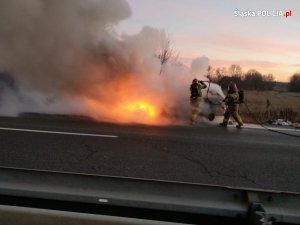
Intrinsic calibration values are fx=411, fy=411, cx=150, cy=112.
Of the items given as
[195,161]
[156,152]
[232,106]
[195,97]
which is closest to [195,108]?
[195,97]

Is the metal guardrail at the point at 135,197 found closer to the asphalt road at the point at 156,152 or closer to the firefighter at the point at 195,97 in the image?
the asphalt road at the point at 156,152

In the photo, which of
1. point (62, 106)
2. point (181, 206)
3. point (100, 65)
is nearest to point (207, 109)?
point (100, 65)

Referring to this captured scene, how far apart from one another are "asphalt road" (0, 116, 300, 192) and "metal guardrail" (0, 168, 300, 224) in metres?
3.05

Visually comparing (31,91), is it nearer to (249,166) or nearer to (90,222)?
(249,166)

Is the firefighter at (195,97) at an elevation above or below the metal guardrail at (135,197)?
above

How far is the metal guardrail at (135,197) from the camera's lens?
2.62 meters

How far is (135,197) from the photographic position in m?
2.73

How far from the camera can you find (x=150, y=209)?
271 centimetres

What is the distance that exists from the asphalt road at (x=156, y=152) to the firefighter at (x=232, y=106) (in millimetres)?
1512

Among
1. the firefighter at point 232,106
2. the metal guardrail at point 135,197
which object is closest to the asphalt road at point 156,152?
the firefighter at point 232,106

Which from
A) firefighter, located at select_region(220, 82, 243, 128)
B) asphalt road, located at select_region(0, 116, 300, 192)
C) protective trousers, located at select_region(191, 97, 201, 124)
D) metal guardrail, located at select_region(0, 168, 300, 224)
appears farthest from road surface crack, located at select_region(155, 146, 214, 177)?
firefighter, located at select_region(220, 82, 243, 128)

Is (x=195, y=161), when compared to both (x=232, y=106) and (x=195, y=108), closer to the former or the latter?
(x=195, y=108)

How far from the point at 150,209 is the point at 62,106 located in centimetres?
1085

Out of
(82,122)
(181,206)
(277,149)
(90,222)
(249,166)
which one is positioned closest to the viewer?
(90,222)
